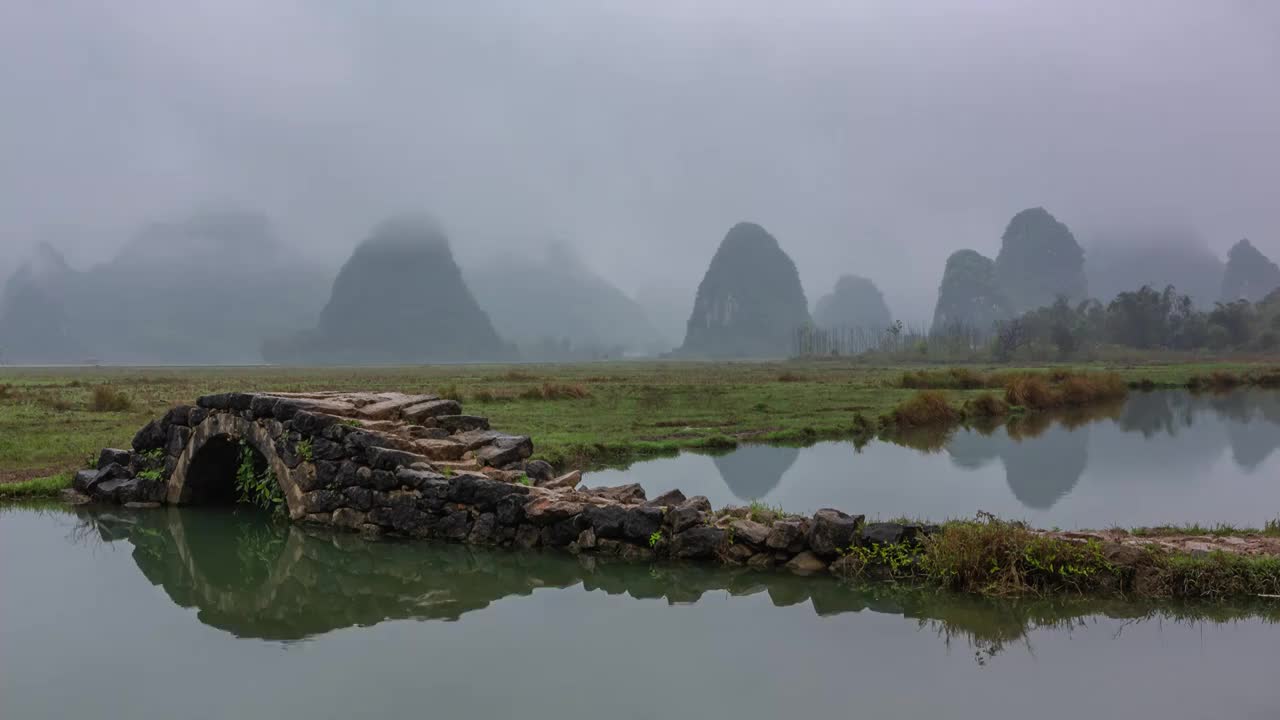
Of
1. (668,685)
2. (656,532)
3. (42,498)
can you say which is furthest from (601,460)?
(668,685)

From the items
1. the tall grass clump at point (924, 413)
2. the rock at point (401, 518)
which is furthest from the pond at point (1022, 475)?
the rock at point (401, 518)

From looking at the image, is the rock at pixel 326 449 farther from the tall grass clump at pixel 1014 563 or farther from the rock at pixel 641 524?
the tall grass clump at pixel 1014 563

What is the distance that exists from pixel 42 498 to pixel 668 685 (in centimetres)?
1173

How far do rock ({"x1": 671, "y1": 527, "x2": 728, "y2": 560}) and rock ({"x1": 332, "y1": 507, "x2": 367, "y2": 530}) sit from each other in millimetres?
4275

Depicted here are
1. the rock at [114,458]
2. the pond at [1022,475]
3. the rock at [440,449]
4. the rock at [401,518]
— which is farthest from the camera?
the rock at [114,458]

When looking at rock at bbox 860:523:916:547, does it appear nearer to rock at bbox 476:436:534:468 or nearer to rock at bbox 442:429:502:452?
rock at bbox 476:436:534:468

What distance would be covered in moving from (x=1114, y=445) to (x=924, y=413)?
17.7 ft

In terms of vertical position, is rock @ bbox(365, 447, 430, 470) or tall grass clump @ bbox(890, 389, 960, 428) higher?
rock @ bbox(365, 447, 430, 470)

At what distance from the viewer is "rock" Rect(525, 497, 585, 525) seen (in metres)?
8.98

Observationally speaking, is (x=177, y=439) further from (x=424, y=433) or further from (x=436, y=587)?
(x=436, y=587)

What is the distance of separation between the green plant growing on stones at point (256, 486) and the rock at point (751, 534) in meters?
6.66

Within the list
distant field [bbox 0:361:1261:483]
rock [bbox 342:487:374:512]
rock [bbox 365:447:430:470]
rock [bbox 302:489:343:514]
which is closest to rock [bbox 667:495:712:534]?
rock [bbox 365:447:430:470]

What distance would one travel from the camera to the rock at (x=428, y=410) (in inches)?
464

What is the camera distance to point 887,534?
7.86 m
